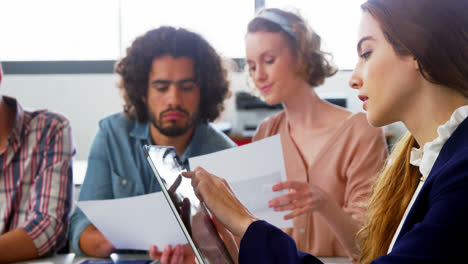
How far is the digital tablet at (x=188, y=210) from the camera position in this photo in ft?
2.63

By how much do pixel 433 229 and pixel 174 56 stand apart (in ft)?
4.14

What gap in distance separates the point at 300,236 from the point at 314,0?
330 centimetres

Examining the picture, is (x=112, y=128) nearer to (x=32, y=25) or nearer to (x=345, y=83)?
(x=345, y=83)

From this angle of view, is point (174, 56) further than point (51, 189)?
Yes

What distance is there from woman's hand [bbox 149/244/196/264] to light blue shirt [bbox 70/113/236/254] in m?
0.39

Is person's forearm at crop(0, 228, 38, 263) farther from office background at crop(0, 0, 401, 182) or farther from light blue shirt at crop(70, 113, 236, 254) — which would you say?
office background at crop(0, 0, 401, 182)

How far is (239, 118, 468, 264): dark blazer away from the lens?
0.69 metres

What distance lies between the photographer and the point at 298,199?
1.33m

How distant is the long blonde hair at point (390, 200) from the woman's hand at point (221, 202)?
327 millimetres

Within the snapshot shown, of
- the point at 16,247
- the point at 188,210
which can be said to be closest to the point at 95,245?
the point at 16,247

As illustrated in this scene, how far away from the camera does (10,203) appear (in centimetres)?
167

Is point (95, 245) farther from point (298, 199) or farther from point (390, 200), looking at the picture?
point (390, 200)

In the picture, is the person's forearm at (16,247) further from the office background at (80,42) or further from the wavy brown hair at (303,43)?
the office background at (80,42)

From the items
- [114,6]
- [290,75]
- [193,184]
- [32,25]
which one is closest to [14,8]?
[32,25]
